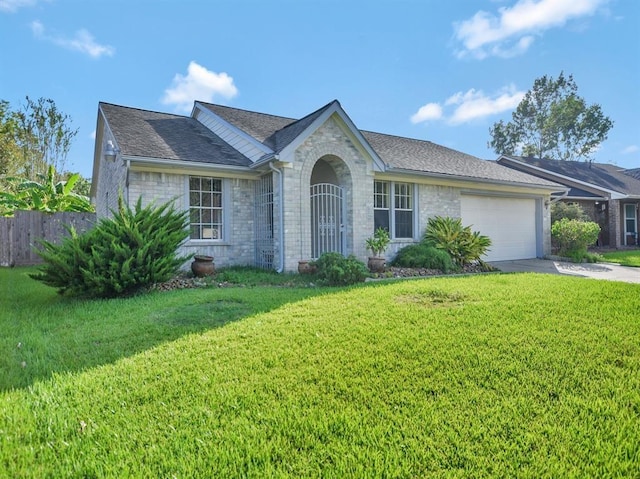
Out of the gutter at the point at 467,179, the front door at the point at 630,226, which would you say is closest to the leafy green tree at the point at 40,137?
the gutter at the point at 467,179

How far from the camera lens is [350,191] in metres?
11.0

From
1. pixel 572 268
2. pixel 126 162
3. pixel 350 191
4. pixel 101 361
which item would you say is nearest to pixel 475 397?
pixel 101 361

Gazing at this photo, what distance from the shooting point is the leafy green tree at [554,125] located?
37438mm

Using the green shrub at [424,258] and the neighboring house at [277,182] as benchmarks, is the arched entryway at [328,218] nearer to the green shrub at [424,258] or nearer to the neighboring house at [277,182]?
the neighboring house at [277,182]

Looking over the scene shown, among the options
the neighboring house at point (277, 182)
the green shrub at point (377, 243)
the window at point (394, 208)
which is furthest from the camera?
the window at point (394, 208)

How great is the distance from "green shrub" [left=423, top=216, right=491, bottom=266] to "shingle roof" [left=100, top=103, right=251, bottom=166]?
6732 millimetres

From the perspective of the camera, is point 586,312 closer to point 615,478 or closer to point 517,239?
point 615,478

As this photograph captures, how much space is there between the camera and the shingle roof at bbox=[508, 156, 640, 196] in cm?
2145

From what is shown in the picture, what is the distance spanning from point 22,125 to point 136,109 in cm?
1829

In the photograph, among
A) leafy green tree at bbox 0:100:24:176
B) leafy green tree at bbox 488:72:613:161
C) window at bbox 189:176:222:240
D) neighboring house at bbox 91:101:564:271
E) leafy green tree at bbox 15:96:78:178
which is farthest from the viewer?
leafy green tree at bbox 488:72:613:161

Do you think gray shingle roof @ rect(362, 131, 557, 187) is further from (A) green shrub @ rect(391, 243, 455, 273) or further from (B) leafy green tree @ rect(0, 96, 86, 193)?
(B) leafy green tree @ rect(0, 96, 86, 193)

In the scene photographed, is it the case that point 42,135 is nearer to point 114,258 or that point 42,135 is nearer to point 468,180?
point 114,258

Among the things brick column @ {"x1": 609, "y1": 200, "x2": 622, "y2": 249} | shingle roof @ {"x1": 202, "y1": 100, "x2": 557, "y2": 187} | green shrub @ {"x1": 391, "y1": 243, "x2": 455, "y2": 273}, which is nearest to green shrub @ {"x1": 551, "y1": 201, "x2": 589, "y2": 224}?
shingle roof @ {"x1": 202, "y1": 100, "x2": 557, "y2": 187}

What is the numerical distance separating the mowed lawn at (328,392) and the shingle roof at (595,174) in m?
20.2
